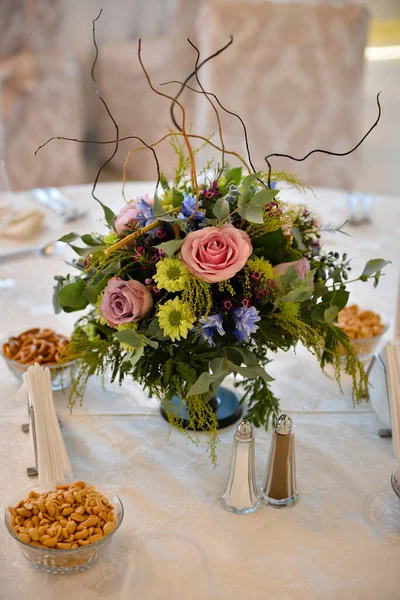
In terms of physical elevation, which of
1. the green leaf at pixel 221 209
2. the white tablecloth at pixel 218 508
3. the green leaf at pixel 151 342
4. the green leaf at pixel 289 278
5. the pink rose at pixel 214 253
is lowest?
the white tablecloth at pixel 218 508

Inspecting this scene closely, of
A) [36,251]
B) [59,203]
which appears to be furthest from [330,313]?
[59,203]

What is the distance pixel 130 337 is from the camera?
40.5 inches

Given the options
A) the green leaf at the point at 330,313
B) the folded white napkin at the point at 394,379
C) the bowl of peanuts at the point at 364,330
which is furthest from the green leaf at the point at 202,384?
the bowl of peanuts at the point at 364,330

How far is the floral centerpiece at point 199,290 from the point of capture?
104 centimetres

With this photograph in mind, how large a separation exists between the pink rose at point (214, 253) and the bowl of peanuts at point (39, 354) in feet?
1.20

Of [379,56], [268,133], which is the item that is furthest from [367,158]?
[268,133]

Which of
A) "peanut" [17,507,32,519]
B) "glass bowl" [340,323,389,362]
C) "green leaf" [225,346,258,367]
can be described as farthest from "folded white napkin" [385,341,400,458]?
"peanut" [17,507,32,519]

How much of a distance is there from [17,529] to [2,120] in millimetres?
3591

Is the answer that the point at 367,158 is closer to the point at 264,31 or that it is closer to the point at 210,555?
the point at 264,31

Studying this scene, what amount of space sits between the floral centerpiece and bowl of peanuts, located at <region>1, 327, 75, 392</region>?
0.11 meters

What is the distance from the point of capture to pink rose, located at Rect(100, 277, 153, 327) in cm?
107

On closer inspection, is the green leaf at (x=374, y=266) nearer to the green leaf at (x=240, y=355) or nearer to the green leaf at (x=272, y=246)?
the green leaf at (x=272, y=246)

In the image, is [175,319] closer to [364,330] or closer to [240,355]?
[240,355]

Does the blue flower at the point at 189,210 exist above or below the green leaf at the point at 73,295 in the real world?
above
